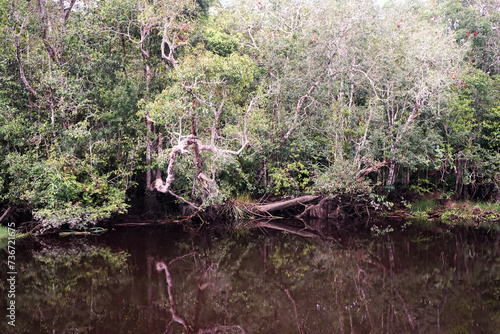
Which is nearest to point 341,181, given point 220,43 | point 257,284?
point 257,284

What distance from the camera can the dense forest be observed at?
1218 centimetres

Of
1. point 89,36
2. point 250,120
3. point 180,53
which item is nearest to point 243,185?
point 250,120

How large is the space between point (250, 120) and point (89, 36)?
6.49 m

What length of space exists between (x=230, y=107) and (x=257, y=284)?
242 inches

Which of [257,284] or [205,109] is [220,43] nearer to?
[205,109]

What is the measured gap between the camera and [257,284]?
334 inches

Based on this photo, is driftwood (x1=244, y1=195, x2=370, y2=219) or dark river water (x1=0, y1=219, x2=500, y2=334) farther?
driftwood (x1=244, y1=195, x2=370, y2=219)

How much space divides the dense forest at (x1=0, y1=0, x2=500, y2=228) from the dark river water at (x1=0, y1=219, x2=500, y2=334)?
2257 mm

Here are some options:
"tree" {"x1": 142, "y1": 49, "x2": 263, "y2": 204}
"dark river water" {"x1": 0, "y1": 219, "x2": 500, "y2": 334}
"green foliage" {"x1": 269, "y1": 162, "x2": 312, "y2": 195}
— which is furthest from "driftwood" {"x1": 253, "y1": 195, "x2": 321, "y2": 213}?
"tree" {"x1": 142, "y1": 49, "x2": 263, "y2": 204}

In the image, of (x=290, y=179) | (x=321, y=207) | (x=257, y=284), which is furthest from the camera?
(x=321, y=207)

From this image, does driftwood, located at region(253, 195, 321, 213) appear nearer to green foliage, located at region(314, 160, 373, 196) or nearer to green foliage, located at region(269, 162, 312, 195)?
green foliage, located at region(269, 162, 312, 195)

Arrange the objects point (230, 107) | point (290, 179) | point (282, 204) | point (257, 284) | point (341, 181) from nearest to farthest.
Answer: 1. point (257, 284)
2. point (230, 107)
3. point (341, 181)
4. point (290, 179)
5. point (282, 204)

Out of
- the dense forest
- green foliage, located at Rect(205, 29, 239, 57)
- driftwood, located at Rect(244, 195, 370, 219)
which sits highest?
green foliage, located at Rect(205, 29, 239, 57)

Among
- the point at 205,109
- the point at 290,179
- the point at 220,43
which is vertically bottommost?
the point at 290,179
